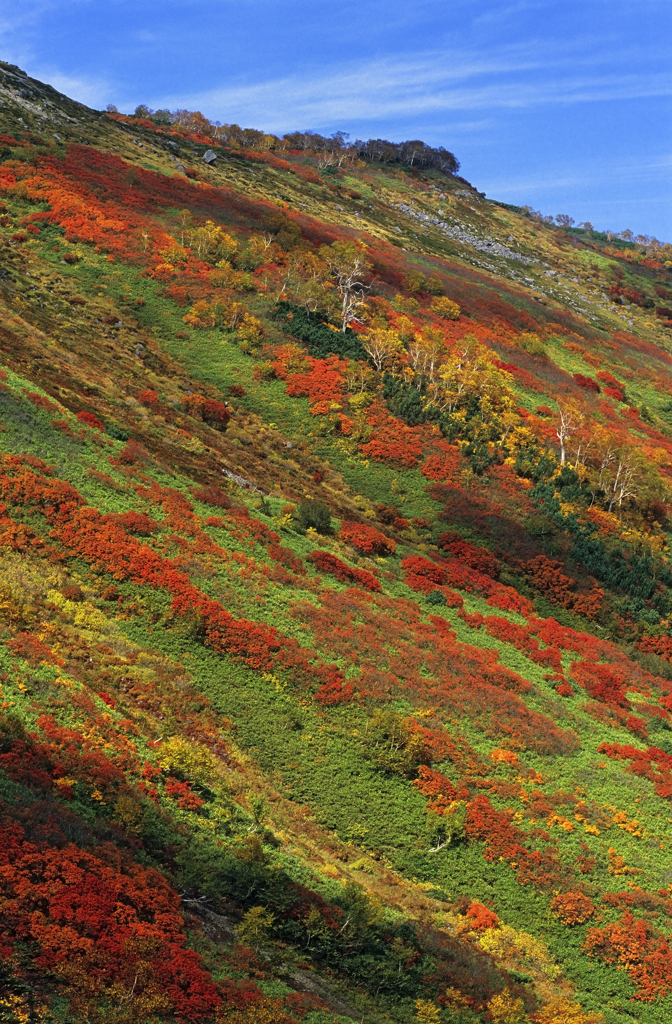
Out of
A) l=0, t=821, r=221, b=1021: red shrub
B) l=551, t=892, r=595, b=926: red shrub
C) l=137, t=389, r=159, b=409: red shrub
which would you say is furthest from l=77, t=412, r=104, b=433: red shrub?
l=551, t=892, r=595, b=926: red shrub

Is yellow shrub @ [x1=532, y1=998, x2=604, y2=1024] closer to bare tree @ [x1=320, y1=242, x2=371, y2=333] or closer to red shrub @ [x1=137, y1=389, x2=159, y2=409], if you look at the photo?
red shrub @ [x1=137, y1=389, x2=159, y2=409]

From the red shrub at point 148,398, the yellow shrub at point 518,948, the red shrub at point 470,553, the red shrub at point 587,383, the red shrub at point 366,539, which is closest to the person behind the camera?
the yellow shrub at point 518,948

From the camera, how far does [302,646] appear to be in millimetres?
27781

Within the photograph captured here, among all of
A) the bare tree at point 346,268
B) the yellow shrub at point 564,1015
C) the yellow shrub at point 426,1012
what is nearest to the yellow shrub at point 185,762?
the yellow shrub at point 426,1012

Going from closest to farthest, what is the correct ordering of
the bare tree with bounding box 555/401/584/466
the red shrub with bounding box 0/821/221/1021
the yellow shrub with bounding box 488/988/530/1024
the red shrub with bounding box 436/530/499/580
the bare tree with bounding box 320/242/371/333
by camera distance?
the red shrub with bounding box 0/821/221/1021, the yellow shrub with bounding box 488/988/530/1024, the red shrub with bounding box 436/530/499/580, the bare tree with bounding box 555/401/584/466, the bare tree with bounding box 320/242/371/333

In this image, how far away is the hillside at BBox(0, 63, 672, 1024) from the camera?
15.5 m

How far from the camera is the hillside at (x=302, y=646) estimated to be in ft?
51.0

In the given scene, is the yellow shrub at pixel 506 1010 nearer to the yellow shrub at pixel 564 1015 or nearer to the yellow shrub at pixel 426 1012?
the yellow shrub at pixel 564 1015

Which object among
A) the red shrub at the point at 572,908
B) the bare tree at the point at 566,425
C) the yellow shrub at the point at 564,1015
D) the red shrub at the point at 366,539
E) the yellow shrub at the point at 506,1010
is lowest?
the yellow shrub at the point at 564,1015

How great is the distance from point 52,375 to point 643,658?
3568cm

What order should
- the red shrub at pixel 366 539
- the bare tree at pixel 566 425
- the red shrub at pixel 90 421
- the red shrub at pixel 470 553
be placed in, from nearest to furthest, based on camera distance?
the red shrub at pixel 90 421 → the red shrub at pixel 366 539 → the red shrub at pixel 470 553 → the bare tree at pixel 566 425

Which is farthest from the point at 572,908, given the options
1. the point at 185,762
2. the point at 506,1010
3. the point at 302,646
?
the point at 302,646

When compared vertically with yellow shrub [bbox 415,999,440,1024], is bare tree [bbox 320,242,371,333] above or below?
above

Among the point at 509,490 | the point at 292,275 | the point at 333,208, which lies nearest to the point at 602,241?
the point at 333,208
